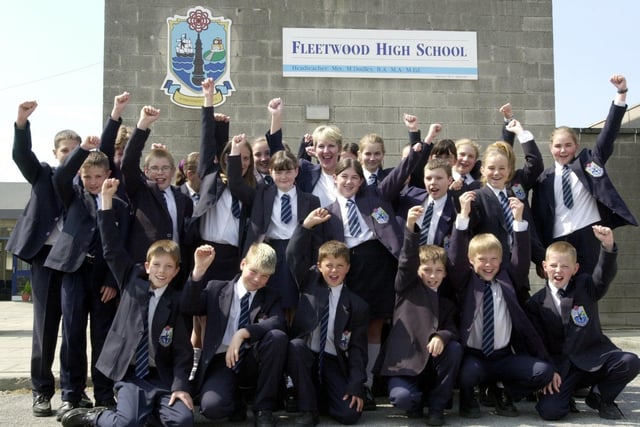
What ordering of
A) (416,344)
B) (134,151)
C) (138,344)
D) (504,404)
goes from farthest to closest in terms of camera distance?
(134,151)
(504,404)
(416,344)
(138,344)

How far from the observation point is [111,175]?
4879 millimetres

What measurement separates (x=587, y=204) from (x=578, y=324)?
1165mm

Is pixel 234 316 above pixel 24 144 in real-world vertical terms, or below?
below

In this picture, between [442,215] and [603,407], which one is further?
[442,215]

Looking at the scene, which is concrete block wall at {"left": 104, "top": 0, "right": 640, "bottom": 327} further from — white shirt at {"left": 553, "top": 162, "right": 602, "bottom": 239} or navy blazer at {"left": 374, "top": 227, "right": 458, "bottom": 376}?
navy blazer at {"left": 374, "top": 227, "right": 458, "bottom": 376}

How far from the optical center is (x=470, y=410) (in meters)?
4.35

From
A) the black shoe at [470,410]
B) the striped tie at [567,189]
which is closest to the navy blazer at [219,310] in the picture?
the black shoe at [470,410]

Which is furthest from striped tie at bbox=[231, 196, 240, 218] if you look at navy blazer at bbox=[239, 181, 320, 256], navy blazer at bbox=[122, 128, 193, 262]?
navy blazer at bbox=[122, 128, 193, 262]

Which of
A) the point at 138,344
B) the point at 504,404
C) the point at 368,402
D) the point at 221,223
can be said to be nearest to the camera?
the point at 138,344

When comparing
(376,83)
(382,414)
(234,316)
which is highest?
(376,83)

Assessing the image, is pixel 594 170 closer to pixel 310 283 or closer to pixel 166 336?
pixel 310 283

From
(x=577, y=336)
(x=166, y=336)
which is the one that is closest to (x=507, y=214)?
(x=577, y=336)

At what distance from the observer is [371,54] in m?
8.71

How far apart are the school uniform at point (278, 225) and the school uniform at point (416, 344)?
755 millimetres
